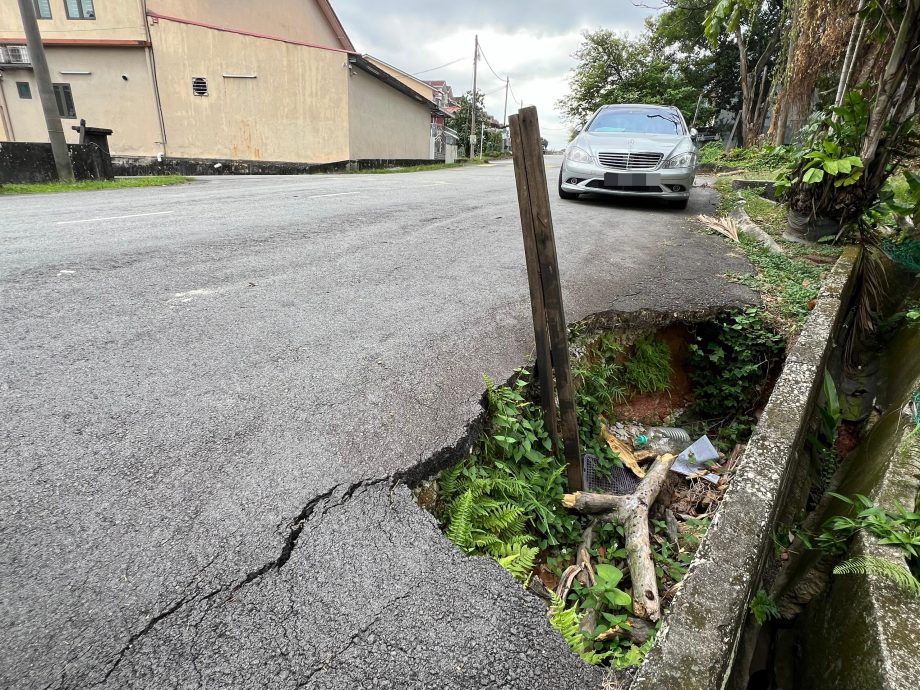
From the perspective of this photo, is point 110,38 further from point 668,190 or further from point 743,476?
point 743,476

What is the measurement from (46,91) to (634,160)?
1232cm

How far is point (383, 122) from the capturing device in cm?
2250

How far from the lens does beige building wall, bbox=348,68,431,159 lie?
1967 centimetres

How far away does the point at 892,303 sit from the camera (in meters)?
4.58

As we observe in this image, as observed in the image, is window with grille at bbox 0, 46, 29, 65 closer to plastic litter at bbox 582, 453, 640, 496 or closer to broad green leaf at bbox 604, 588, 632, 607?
plastic litter at bbox 582, 453, 640, 496

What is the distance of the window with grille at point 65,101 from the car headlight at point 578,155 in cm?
2085

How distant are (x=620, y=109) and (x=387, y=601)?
28.1 ft

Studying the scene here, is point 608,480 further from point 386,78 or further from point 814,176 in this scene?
point 386,78

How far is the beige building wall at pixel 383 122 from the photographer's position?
1967 cm

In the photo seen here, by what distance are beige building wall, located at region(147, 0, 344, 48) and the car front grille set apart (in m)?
19.6

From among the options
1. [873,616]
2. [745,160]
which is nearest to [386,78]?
[745,160]

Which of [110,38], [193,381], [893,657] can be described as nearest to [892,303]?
[893,657]

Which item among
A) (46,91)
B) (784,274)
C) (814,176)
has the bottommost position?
(784,274)

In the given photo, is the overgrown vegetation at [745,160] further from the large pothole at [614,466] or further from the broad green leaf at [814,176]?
the large pothole at [614,466]
